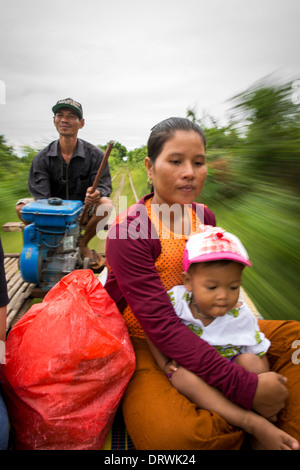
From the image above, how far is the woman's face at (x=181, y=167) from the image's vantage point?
1420 mm

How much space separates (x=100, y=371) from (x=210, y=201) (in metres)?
3.21

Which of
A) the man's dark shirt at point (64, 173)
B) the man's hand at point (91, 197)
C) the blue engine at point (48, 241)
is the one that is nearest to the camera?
the blue engine at point (48, 241)

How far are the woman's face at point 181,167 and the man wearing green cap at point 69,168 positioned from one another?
180 cm

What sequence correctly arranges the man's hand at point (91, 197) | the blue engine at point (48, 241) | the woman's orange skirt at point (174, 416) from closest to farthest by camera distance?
the woman's orange skirt at point (174, 416) < the blue engine at point (48, 241) < the man's hand at point (91, 197)

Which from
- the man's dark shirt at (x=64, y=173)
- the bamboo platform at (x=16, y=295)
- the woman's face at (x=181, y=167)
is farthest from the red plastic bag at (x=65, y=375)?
the man's dark shirt at (x=64, y=173)

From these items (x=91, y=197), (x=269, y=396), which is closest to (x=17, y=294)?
(x=91, y=197)

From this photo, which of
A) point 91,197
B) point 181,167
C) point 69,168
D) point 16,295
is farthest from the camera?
point 69,168

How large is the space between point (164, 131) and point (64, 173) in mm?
2211

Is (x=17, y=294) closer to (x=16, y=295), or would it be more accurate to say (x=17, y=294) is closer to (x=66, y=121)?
(x=16, y=295)

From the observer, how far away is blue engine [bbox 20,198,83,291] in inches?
109

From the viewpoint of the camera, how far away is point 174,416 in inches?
47.2

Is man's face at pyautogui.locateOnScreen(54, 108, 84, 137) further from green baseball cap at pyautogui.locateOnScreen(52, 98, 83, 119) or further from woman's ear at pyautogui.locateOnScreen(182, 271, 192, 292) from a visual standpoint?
woman's ear at pyautogui.locateOnScreen(182, 271, 192, 292)

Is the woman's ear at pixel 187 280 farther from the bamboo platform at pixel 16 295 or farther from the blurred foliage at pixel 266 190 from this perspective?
the bamboo platform at pixel 16 295

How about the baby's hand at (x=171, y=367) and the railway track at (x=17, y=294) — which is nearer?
the baby's hand at (x=171, y=367)
